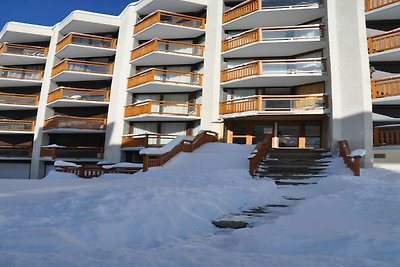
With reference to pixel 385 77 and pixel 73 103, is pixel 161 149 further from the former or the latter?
pixel 73 103

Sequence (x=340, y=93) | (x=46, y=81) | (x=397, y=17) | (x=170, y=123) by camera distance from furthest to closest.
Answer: (x=46, y=81) < (x=170, y=123) < (x=397, y=17) < (x=340, y=93)

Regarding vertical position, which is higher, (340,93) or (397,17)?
(397,17)

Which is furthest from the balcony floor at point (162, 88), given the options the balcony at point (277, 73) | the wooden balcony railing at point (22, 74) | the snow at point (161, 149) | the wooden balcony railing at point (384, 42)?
the wooden balcony railing at point (384, 42)

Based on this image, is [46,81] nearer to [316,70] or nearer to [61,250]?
[316,70]

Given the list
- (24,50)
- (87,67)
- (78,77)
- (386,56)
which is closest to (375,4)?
(386,56)

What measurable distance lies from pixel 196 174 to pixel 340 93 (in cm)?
1124

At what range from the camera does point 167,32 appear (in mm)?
27375

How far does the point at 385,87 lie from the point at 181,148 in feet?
42.8

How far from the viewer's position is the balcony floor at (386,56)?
746 inches

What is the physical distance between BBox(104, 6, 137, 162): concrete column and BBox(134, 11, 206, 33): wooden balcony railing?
4.44ft

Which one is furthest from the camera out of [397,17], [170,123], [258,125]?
[170,123]

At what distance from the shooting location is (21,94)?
32.6 metres

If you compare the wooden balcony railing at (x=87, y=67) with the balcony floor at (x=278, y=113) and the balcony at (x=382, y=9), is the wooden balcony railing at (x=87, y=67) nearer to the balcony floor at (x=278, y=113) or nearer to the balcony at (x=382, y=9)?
the balcony floor at (x=278, y=113)

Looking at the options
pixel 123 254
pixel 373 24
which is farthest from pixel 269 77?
pixel 123 254
